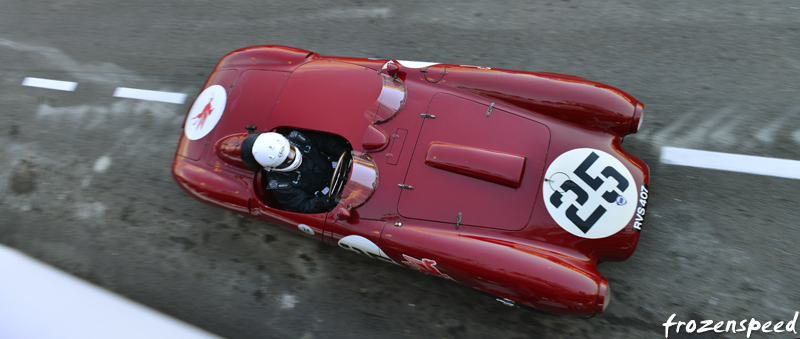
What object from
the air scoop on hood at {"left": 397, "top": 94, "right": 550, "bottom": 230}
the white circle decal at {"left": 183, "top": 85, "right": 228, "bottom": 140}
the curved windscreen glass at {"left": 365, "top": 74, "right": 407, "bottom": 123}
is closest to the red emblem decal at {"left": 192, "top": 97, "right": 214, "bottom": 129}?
the white circle decal at {"left": 183, "top": 85, "right": 228, "bottom": 140}

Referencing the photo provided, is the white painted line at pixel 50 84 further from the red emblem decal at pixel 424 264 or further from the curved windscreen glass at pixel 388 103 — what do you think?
the red emblem decal at pixel 424 264

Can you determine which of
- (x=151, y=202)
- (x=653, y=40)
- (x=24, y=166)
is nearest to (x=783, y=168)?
(x=653, y=40)

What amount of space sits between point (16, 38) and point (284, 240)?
17.9 feet

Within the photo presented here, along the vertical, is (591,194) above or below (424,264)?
above

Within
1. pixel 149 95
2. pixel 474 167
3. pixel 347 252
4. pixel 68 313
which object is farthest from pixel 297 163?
pixel 149 95

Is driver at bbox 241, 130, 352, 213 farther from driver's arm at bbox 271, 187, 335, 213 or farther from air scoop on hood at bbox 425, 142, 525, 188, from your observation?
air scoop on hood at bbox 425, 142, 525, 188

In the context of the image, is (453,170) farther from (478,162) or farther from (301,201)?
(301,201)

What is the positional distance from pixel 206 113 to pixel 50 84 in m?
3.42

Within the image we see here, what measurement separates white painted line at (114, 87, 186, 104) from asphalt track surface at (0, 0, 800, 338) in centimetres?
7

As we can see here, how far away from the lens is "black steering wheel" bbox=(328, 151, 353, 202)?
3.55m

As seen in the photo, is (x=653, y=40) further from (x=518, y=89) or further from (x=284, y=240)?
(x=284, y=240)

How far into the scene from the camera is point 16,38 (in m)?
6.51

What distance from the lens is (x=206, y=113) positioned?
13.7ft

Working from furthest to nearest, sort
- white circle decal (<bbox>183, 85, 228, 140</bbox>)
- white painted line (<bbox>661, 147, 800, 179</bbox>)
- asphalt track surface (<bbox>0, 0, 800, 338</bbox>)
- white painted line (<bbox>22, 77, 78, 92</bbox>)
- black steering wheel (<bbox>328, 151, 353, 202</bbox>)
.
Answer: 1. white painted line (<bbox>22, 77, 78, 92</bbox>)
2. white circle decal (<bbox>183, 85, 228, 140</bbox>)
3. white painted line (<bbox>661, 147, 800, 179</bbox>)
4. asphalt track surface (<bbox>0, 0, 800, 338</bbox>)
5. black steering wheel (<bbox>328, 151, 353, 202</bbox>)
